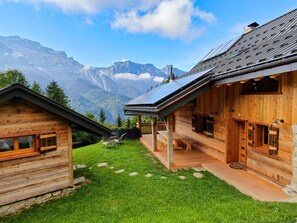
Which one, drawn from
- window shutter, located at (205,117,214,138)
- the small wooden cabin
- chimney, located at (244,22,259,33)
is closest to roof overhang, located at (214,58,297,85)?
window shutter, located at (205,117,214,138)

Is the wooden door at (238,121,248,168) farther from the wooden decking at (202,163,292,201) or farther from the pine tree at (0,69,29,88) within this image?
the pine tree at (0,69,29,88)

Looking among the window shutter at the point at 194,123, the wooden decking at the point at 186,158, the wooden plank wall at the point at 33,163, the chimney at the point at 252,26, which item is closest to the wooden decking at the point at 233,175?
the wooden decking at the point at 186,158

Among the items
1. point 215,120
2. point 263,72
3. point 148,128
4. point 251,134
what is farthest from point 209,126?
point 148,128

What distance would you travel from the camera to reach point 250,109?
25.0 feet

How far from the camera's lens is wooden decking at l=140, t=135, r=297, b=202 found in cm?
590

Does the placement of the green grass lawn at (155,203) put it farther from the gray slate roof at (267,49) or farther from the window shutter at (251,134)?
the gray slate roof at (267,49)

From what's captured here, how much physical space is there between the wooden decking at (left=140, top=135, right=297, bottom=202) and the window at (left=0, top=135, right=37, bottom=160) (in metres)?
5.06

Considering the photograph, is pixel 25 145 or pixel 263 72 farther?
pixel 25 145

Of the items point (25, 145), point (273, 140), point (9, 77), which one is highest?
point (9, 77)

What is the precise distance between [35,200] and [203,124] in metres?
8.09

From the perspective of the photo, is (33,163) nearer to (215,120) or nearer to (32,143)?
(32,143)

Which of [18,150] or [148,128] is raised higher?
[18,150]

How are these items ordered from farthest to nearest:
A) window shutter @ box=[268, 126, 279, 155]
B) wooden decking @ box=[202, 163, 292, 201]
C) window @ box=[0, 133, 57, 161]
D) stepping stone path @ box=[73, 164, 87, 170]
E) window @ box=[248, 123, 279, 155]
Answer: stepping stone path @ box=[73, 164, 87, 170] < window @ box=[248, 123, 279, 155] < window shutter @ box=[268, 126, 279, 155] < window @ box=[0, 133, 57, 161] < wooden decking @ box=[202, 163, 292, 201]

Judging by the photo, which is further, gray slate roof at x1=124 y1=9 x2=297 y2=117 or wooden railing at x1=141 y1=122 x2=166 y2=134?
wooden railing at x1=141 y1=122 x2=166 y2=134
